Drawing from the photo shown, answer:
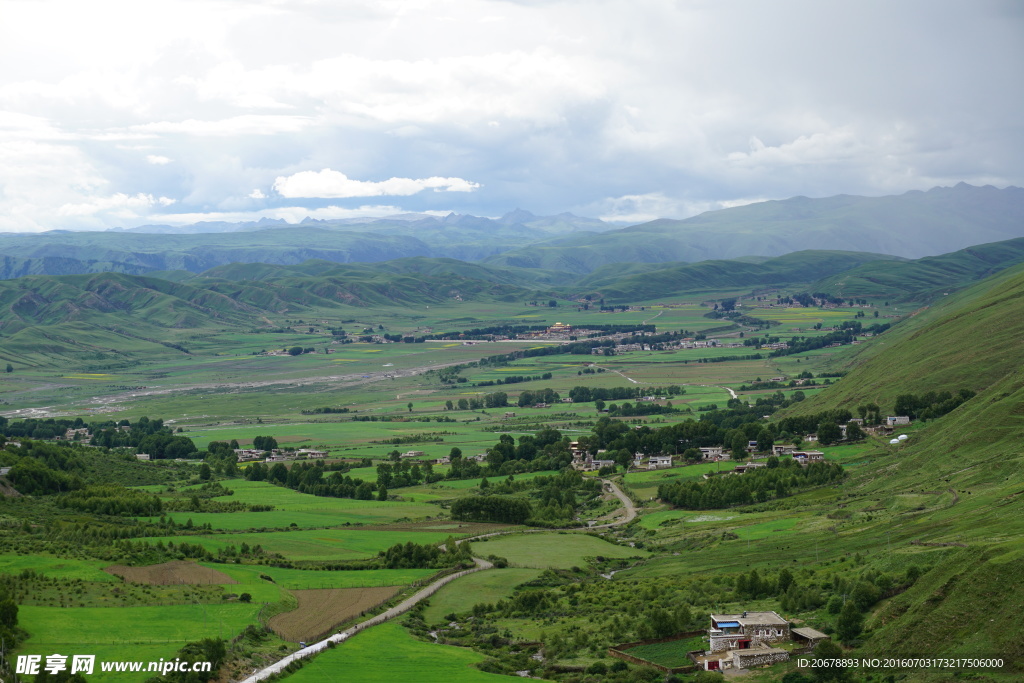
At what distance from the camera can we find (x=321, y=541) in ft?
260

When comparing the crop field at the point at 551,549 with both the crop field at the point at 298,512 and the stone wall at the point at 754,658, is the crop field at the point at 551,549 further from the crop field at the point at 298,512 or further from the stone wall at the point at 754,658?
the stone wall at the point at 754,658

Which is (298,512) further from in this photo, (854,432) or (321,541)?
(854,432)

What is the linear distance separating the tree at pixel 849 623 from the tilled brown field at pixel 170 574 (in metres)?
36.7

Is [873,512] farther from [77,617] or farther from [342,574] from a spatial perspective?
[77,617]

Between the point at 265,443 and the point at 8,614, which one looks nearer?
the point at 8,614

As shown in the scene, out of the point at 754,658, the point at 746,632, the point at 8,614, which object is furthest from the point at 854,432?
the point at 8,614

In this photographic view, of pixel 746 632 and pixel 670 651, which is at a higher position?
pixel 746 632

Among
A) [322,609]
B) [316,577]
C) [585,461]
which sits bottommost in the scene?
[585,461]

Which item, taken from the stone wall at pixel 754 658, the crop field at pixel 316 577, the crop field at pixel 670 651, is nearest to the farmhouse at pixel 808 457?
the crop field at pixel 316 577

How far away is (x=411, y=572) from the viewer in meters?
72.1

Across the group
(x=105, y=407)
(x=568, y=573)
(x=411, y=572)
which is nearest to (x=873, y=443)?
(x=568, y=573)

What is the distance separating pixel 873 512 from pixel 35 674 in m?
53.7

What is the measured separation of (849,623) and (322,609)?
3040 centimetres

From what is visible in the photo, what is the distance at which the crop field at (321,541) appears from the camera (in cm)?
7494
